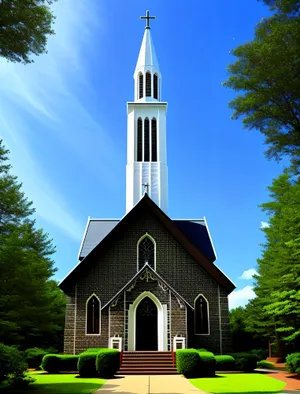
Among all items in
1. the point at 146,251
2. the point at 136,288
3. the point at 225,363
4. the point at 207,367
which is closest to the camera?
the point at 207,367

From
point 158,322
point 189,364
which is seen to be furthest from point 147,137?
point 189,364

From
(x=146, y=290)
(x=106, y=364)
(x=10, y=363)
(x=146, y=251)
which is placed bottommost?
(x=106, y=364)

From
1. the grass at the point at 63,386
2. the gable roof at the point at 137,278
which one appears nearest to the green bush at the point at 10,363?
the grass at the point at 63,386

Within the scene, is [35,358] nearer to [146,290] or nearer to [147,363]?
[147,363]

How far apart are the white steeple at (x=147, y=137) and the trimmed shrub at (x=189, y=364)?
18.1m

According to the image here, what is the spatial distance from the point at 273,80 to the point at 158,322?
1483 centimetres

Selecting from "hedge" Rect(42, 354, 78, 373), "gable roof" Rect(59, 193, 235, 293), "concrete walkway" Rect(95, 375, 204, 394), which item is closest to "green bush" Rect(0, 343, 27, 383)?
"concrete walkway" Rect(95, 375, 204, 394)

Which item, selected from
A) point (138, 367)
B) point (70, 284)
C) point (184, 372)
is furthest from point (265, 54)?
point (70, 284)

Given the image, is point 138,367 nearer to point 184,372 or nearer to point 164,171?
point 184,372

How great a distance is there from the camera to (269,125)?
1645 centimetres

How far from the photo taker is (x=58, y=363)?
21.5 meters

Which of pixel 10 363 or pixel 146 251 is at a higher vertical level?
pixel 146 251

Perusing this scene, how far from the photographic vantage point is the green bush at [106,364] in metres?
19.0

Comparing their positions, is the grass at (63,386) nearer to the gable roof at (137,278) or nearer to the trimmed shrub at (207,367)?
the trimmed shrub at (207,367)
